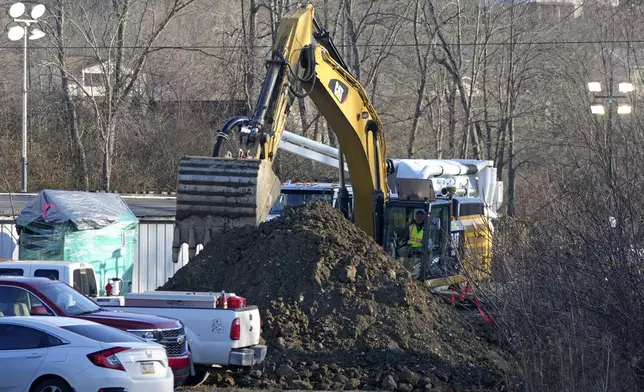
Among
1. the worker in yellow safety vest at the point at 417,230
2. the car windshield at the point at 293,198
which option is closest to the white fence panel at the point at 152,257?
the car windshield at the point at 293,198

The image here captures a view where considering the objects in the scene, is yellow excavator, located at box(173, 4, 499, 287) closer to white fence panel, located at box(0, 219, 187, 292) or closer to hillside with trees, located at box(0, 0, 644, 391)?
white fence panel, located at box(0, 219, 187, 292)

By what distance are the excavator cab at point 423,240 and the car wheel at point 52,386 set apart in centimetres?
1067

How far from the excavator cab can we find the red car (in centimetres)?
821

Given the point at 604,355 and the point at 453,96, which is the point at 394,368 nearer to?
the point at 604,355

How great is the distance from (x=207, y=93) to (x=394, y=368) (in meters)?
40.3

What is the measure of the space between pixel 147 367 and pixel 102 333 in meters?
0.68

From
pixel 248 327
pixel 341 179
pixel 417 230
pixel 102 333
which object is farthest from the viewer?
pixel 341 179

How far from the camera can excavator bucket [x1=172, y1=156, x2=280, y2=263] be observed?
582 inches

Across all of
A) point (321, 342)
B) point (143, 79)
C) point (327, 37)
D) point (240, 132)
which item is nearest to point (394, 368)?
point (321, 342)

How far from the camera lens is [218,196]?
15.0 metres

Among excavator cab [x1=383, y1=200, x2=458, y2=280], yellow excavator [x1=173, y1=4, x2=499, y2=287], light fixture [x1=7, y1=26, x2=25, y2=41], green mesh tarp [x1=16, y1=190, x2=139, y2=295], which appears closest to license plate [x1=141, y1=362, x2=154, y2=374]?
yellow excavator [x1=173, y1=4, x2=499, y2=287]

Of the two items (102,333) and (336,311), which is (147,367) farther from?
(336,311)

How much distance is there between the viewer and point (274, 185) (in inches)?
608

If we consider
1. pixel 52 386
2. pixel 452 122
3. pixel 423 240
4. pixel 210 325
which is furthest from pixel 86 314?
pixel 452 122
